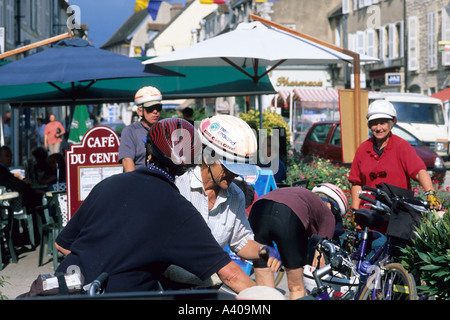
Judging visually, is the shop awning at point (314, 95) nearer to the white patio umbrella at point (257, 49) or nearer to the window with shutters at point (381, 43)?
the window with shutters at point (381, 43)

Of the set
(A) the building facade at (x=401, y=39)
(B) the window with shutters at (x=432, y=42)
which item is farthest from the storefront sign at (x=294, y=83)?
(B) the window with shutters at (x=432, y=42)

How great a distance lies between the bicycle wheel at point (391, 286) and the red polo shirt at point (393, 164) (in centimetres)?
116

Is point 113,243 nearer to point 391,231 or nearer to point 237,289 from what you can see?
point 237,289

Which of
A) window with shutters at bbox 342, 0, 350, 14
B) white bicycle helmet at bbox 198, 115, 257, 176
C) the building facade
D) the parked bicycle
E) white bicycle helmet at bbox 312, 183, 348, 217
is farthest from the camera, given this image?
window with shutters at bbox 342, 0, 350, 14

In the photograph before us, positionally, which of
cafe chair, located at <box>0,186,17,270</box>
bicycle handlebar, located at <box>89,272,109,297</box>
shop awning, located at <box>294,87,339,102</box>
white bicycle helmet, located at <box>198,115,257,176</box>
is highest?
shop awning, located at <box>294,87,339,102</box>

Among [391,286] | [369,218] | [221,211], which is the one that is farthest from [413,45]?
[221,211]

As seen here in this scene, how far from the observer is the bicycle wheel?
456 centimetres

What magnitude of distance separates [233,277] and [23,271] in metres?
6.25

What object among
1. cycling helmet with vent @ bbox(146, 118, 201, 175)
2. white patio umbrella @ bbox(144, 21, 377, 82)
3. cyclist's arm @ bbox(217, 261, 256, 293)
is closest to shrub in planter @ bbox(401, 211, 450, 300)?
cyclist's arm @ bbox(217, 261, 256, 293)

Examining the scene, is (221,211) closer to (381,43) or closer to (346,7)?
(381,43)

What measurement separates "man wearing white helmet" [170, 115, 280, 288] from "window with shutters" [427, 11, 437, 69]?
33944 millimetres

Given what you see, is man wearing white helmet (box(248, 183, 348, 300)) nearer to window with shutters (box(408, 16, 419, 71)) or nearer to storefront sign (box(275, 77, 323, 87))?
window with shutters (box(408, 16, 419, 71))

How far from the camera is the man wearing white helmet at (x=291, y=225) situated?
525cm

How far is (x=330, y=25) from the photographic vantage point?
51.3 meters
